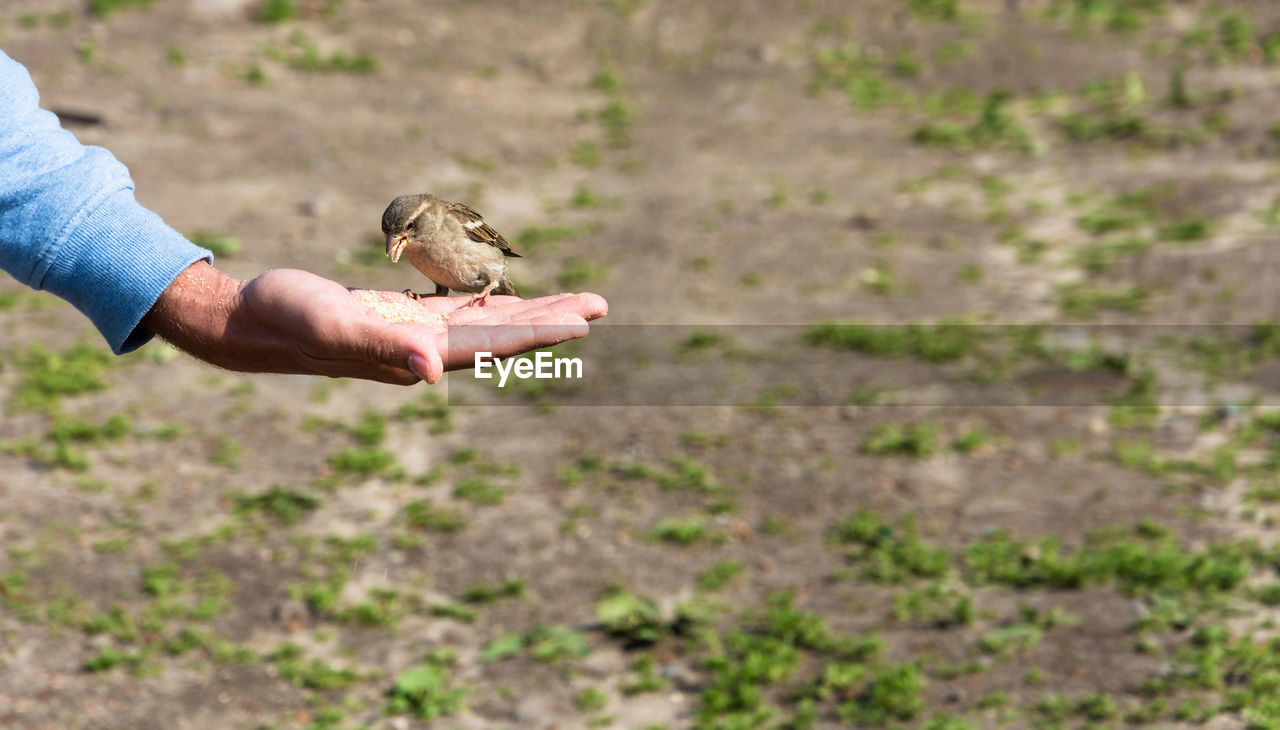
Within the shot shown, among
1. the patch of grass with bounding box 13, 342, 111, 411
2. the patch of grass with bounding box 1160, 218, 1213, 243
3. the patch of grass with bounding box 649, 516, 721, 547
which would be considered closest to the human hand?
the patch of grass with bounding box 649, 516, 721, 547

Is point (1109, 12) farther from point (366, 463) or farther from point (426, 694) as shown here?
point (426, 694)

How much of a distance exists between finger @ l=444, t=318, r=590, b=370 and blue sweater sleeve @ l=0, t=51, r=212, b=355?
2.45 feet

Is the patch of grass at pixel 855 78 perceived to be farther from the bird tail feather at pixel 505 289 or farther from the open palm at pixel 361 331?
the open palm at pixel 361 331

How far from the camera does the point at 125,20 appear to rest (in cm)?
1382

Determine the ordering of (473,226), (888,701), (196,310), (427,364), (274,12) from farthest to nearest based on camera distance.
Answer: (274,12) < (888,701) < (473,226) < (196,310) < (427,364)

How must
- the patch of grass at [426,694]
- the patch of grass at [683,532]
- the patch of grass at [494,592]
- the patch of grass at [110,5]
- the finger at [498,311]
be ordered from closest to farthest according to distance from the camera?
1. the finger at [498,311]
2. the patch of grass at [426,694]
3. the patch of grass at [494,592]
4. the patch of grass at [683,532]
5. the patch of grass at [110,5]

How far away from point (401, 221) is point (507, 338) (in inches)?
17.9

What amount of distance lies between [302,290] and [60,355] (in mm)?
5652

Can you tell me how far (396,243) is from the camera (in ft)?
11.8

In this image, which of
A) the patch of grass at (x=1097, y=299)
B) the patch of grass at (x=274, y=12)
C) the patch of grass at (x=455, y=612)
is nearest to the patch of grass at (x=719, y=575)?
the patch of grass at (x=455, y=612)

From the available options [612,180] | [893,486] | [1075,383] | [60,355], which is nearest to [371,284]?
[60,355]

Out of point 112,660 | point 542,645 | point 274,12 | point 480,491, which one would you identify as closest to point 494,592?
point 542,645

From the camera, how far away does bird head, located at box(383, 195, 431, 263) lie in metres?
3.57

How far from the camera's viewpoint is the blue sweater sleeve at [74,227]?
3.30 meters
